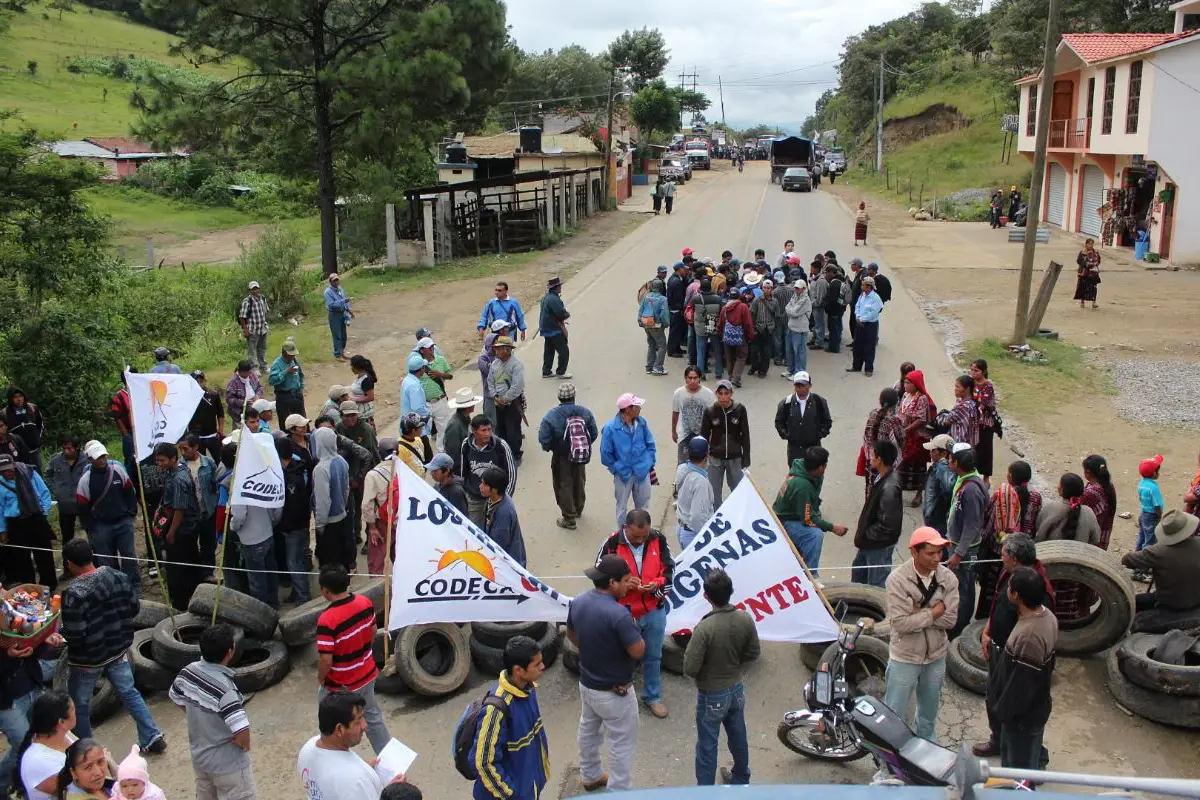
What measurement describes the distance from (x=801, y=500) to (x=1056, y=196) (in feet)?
121

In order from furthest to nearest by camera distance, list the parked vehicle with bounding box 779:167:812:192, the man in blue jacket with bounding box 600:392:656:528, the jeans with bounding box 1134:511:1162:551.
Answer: the parked vehicle with bounding box 779:167:812:192 → the man in blue jacket with bounding box 600:392:656:528 → the jeans with bounding box 1134:511:1162:551

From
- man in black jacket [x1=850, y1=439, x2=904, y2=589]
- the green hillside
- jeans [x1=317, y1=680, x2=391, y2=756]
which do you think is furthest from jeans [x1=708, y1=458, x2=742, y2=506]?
the green hillside

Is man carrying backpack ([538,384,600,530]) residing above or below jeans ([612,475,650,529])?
above

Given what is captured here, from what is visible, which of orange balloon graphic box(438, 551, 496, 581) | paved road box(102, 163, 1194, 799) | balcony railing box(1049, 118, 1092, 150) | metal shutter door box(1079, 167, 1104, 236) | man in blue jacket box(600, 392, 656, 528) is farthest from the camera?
metal shutter door box(1079, 167, 1104, 236)

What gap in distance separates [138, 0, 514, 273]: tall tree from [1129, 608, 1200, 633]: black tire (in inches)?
808

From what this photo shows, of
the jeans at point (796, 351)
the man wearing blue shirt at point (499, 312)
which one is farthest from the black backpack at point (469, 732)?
the jeans at point (796, 351)

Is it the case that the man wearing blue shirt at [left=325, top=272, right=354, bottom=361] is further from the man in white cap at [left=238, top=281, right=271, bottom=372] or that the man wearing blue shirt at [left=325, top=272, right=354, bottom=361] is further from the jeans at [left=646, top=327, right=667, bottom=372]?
the jeans at [left=646, top=327, right=667, bottom=372]

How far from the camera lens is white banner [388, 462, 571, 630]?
269 inches

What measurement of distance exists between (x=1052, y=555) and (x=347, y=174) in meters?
27.4

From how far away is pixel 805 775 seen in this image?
6566 millimetres

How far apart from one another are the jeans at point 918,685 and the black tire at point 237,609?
4.84 metres

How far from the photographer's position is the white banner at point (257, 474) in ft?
26.5

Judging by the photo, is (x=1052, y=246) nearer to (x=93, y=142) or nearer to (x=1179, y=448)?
(x=1179, y=448)

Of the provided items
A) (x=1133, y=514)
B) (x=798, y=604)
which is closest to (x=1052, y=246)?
Result: (x=1133, y=514)
